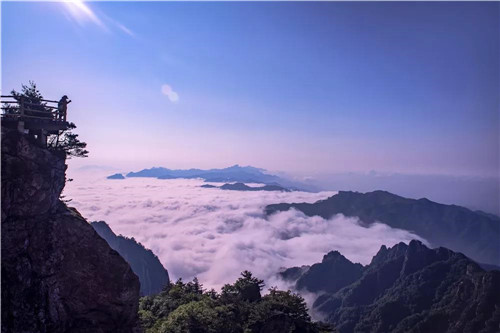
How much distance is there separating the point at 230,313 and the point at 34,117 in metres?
24.5

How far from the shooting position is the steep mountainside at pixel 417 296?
3644 inches

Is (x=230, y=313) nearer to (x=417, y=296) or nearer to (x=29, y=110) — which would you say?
(x=29, y=110)

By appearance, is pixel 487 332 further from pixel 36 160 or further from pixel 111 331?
pixel 36 160

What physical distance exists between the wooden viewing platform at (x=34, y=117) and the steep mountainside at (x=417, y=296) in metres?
108

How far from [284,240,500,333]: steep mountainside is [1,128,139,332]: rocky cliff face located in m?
102

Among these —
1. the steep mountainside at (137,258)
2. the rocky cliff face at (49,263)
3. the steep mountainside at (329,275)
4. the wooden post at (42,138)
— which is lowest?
the steep mountainside at (329,275)

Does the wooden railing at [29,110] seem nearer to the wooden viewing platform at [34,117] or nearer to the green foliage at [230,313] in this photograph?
the wooden viewing platform at [34,117]

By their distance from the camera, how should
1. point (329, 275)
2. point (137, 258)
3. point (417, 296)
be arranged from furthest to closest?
1. point (329, 275)
2. point (137, 258)
3. point (417, 296)

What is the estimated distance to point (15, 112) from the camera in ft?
64.8

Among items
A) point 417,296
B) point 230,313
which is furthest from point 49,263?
point 417,296

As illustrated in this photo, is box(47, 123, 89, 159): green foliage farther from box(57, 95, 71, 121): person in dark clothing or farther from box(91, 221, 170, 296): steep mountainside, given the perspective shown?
box(91, 221, 170, 296): steep mountainside

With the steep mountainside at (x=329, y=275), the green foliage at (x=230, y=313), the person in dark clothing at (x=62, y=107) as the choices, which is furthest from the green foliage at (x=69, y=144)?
the steep mountainside at (x=329, y=275)

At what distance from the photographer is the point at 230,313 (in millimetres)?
31531

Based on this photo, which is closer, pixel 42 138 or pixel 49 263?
pixel 49 263
